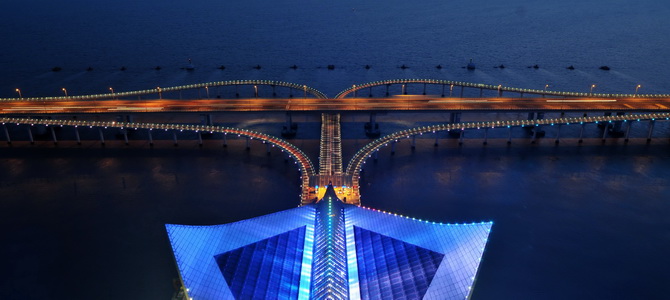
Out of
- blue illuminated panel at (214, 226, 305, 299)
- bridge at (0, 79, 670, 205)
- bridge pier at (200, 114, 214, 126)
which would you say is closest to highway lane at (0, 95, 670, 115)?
bridge at (0, 79, 670, 205)

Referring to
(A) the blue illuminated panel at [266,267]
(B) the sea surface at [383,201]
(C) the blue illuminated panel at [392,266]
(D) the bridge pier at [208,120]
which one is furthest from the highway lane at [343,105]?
(C) the blue illuminated panel at [392,266]

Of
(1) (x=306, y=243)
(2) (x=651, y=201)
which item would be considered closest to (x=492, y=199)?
(2) (x=651, y=201)

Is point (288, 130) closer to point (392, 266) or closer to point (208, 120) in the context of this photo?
point (208, 120)

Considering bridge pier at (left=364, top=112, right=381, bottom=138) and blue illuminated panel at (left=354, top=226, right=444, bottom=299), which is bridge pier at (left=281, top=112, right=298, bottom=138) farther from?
blue illuminated panel at (left=354, top=226, right=444, bottom=299)

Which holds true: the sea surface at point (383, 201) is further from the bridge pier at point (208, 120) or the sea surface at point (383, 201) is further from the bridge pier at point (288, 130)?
the bridge pier at point (208, 120)

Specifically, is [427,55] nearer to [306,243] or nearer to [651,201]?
[651,201]

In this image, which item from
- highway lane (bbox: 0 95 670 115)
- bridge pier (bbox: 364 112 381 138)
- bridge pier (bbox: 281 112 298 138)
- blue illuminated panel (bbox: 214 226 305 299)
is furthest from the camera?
bridge pier (bbox: 364 112 381 138)
